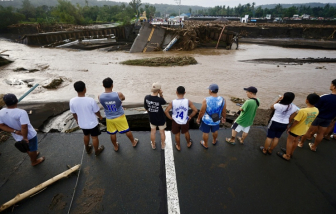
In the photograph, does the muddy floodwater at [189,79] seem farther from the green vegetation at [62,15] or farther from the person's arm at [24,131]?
A: the green vegetation at [62,15]

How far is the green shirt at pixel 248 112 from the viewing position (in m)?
3.16

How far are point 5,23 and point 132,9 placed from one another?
46.0 meters

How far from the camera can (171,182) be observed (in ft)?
8.99

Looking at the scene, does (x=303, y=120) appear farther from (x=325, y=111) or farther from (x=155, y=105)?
(x=155, y=105)

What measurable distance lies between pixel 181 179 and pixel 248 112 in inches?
73.2

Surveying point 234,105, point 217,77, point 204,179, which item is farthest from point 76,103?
point 217,77

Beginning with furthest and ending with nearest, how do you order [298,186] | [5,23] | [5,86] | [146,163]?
1. [5,23]
2. [5,86]
3. [146,163]
4. [298,186]

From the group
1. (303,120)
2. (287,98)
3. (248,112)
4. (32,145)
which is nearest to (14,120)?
(32,145)

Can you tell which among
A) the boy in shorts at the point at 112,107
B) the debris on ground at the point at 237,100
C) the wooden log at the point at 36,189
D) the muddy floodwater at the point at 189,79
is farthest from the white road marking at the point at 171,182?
the debris on ground at the point at 237,100

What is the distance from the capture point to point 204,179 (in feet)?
9.20

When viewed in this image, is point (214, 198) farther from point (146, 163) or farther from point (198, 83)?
point (198, 83)

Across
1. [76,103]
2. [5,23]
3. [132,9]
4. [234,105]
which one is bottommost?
[234,105]

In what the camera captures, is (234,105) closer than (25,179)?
No

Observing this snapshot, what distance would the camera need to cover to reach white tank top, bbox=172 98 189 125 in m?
3.00
